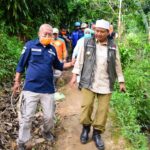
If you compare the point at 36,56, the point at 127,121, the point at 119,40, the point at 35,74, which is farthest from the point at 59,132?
the point at 119,40

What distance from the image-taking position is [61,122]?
7375 millimetres

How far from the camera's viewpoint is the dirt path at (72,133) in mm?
6277

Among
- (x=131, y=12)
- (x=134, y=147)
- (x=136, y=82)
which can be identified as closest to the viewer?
(x=134, y=147)

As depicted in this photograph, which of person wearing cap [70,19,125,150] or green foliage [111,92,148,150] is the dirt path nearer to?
green foliage [111,92,148,150]

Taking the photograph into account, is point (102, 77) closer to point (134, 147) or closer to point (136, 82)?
point (134, 147)

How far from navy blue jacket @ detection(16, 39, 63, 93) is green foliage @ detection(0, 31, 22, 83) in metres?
3.80

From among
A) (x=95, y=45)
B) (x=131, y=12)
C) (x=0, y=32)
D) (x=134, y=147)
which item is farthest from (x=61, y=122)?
(x=131, y=12)

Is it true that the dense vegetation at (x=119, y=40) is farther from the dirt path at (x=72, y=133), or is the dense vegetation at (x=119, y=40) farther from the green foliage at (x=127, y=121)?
the dirt path at (x=72, y=133)

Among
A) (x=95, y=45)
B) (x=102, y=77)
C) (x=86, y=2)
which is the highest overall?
(x=86, y=2)

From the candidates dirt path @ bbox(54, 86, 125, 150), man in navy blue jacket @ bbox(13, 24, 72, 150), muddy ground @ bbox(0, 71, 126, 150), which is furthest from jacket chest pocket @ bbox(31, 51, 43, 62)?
dirt path @ bbox(54, 86, 125, 150)

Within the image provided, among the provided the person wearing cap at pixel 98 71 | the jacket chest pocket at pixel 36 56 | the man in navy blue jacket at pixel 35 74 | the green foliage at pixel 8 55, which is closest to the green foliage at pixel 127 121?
the person wearing cap at pixel 98 71

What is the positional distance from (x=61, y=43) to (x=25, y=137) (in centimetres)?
409

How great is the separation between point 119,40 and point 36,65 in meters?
8.35

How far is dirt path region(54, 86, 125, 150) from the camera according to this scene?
6277 millimetres
